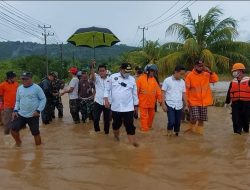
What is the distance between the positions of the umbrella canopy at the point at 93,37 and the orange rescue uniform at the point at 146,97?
119 inches

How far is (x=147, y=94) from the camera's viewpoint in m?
10.2

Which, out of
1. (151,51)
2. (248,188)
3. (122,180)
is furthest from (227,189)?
(151,51)

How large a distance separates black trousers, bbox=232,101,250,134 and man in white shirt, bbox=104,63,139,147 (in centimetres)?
254

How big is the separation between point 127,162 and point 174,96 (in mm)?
2760

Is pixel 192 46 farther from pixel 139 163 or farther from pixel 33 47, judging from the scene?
pixel 33 47

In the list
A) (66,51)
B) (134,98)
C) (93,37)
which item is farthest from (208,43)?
(66,51)

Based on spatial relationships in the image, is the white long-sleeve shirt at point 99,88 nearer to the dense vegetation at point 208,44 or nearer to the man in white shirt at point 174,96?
the man in white shirt at point 174,96

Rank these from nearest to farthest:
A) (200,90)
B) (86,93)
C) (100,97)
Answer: (200,90) → (100,97) → (86,93)

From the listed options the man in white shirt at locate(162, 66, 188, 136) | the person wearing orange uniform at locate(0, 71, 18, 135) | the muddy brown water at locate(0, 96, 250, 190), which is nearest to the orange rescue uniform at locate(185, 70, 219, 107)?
the man in white shirt at locate(162, 66, 188, 136)

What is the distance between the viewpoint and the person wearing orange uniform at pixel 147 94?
401 inches

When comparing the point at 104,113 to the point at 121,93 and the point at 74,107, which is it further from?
the point at 74,107

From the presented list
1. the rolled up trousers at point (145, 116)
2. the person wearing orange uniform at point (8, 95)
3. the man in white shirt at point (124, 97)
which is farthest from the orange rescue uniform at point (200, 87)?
the person wearing orange uniform at point (8, 95)

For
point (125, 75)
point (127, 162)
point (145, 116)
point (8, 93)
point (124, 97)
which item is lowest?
point (127, 162)

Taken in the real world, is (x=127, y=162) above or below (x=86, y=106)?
below
